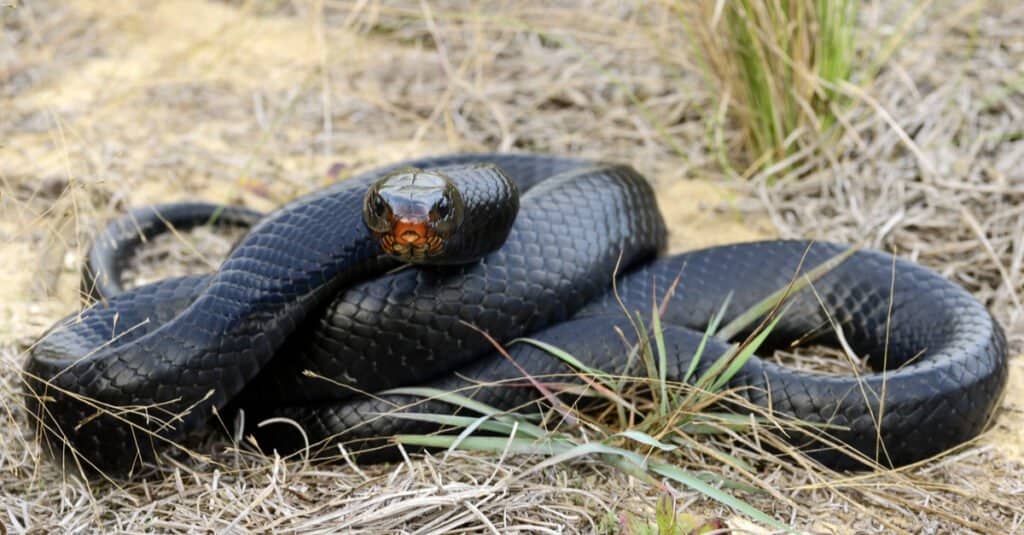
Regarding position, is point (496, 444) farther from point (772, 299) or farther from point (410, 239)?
point (772, 299)

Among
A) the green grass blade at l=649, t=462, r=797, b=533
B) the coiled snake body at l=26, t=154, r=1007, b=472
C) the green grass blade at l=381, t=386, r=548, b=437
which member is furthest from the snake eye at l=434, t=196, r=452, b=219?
the green grass blade at l=649, t=462, r=797, b=533

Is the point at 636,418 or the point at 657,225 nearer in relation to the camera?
the point at 636,418

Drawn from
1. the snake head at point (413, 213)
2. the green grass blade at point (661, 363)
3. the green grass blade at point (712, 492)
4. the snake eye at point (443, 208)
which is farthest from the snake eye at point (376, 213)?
the green grass blade at point (712, 492)

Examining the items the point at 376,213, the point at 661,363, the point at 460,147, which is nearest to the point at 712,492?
the point at 661,363

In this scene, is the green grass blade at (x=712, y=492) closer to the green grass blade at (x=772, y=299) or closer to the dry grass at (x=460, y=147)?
the dry grass at (x=460, y=147)

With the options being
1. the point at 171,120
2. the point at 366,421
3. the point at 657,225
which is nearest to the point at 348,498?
the point at 366,421

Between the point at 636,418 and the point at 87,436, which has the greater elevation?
the point at 87,436

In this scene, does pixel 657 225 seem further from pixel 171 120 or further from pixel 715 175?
pixel 171 120
